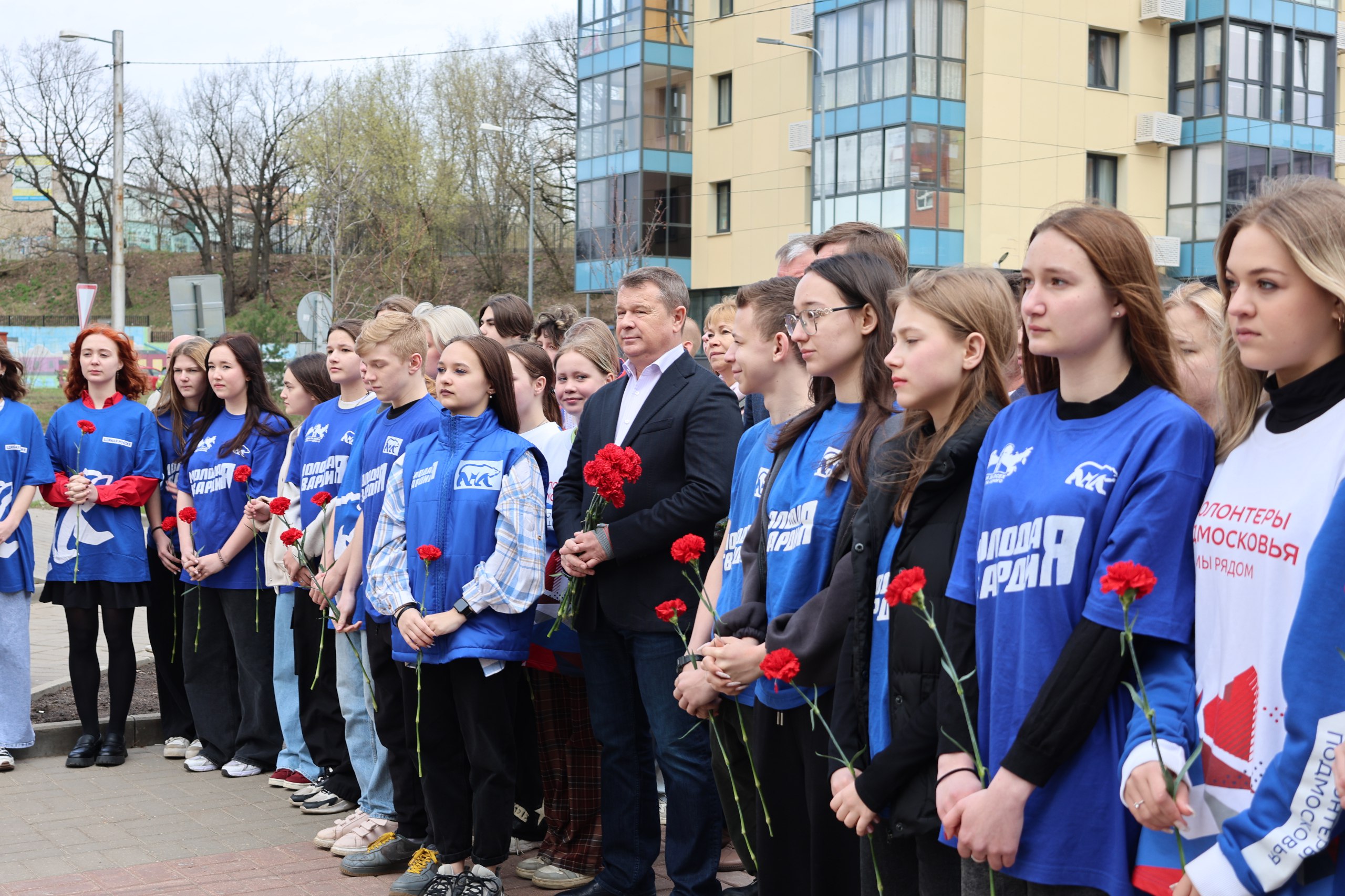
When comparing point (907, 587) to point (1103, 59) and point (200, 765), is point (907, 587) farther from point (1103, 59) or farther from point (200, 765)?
point (1103, 59)

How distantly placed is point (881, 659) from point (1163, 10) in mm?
32064

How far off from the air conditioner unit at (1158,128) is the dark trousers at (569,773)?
97.1 feet

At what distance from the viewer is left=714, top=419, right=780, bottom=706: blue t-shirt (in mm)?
4148

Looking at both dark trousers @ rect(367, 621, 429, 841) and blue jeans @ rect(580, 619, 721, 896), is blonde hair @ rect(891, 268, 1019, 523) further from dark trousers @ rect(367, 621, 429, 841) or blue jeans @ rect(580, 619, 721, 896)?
dark trousers @ rect(367, 621, 429, 841)

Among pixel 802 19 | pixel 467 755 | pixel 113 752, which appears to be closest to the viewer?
pixel 467 755

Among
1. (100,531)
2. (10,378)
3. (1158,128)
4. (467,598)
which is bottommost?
(100,531)


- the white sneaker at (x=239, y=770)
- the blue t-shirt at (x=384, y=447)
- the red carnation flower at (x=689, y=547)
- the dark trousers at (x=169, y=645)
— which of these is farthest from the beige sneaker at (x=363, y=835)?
the red carnation flower at (x=689, y=547)

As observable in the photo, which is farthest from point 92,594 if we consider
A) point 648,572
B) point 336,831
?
point 648,572

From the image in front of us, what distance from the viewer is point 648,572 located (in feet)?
16.6

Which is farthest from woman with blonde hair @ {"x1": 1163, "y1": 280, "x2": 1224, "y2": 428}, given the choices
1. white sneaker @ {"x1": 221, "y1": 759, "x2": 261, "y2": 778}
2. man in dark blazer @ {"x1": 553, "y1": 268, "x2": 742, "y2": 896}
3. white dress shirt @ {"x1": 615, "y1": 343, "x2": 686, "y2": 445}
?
white sneaker @ {"x1": 221, "y1": 759, "x2": 261, "y2": 778}

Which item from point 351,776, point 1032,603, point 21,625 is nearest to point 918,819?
point 1032,603

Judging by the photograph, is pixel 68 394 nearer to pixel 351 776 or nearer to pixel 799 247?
pixel 351 776

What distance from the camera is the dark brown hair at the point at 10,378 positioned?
7.86 meters

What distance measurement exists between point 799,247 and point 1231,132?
2909cm
